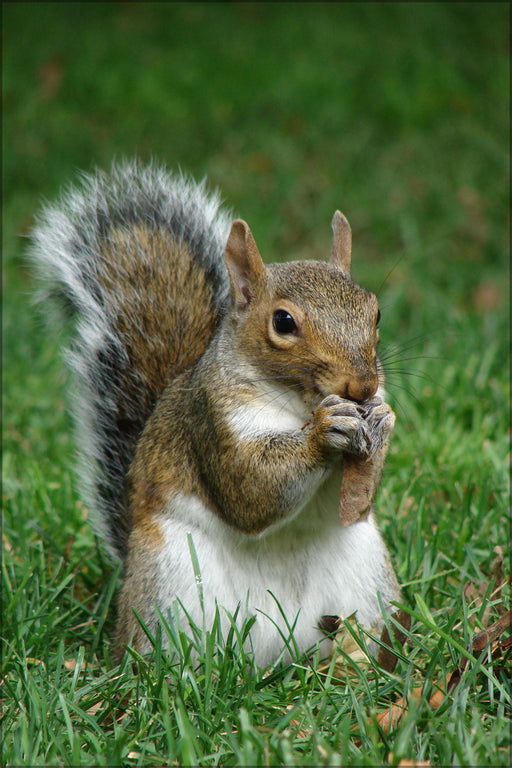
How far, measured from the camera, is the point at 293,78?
5.26 meters

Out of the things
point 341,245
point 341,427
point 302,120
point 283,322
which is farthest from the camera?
point 302,120

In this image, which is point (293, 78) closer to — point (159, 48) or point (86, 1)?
point (159, 48)

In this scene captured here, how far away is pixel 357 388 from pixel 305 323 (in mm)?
183

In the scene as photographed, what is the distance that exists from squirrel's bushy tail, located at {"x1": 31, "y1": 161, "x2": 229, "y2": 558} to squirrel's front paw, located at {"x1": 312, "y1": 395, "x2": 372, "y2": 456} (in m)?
0.63

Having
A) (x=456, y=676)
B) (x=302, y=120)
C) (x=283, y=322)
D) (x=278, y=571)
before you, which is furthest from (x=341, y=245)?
(x=302, y=120)

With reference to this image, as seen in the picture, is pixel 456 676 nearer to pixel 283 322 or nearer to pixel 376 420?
pixel 376 420

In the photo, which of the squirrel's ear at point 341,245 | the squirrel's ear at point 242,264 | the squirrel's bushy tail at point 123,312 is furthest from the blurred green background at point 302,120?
the squirrel's ear at point 242,264

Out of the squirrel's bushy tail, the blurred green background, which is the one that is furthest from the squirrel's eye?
the blurred green background

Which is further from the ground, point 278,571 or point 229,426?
point 229,426

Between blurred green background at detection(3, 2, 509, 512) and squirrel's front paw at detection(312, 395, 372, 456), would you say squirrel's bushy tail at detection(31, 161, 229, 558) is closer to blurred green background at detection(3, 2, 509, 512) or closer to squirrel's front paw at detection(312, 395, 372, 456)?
squirrel's front paw at detection(312, 395, 372, 456)

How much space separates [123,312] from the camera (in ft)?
7.34

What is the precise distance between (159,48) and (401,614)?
4.48 meters

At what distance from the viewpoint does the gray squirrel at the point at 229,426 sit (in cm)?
179

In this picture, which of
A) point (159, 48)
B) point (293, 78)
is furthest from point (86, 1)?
point (293, 78)
